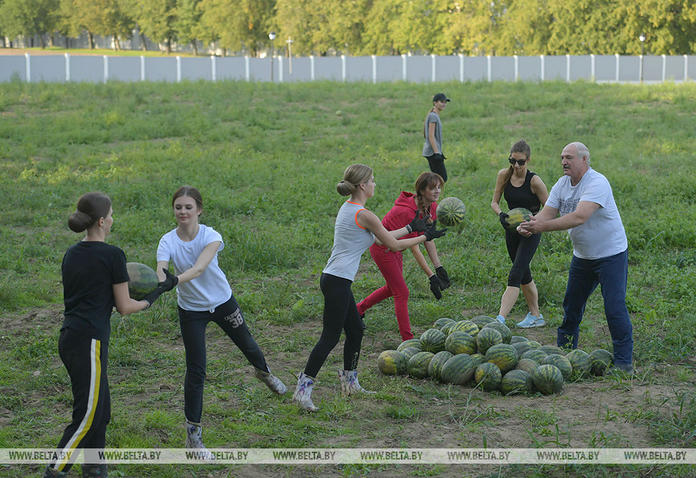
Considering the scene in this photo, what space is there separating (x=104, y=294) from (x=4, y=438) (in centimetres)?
188


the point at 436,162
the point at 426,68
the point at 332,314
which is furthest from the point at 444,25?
the point at 332,314

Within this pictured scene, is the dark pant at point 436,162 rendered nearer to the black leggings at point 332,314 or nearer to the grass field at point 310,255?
the grass field at point 310,255

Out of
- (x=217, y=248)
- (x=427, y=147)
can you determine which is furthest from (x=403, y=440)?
(x=427, y=147)

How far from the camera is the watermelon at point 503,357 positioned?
6820mm

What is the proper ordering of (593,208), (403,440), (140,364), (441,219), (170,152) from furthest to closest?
(170,152)
(441,219)
(140,364)
(593,208)
(403,440)

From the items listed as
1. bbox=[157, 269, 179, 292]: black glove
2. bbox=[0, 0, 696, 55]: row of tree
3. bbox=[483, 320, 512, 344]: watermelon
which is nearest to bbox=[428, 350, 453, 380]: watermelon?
bbox=[483, 320, 512, 344]: watermelon

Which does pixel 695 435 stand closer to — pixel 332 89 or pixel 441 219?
pixel 441 219

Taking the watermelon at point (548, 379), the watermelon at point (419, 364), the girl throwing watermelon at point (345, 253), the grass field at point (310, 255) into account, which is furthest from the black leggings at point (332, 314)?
the watermelon at point (548, 379)

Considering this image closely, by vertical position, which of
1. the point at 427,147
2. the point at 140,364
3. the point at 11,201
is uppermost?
the point at 427,147

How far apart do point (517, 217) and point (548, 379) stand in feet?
7.11

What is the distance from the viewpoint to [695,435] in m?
5.32

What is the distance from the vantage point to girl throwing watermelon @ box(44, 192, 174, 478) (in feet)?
15.5

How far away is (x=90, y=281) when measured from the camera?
15.6ft

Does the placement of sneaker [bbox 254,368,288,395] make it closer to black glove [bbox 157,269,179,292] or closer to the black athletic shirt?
black glove [bbox 157,269,179,292]
